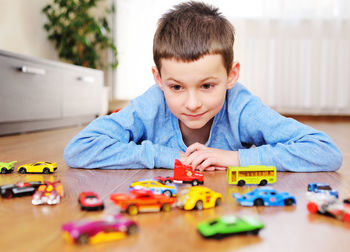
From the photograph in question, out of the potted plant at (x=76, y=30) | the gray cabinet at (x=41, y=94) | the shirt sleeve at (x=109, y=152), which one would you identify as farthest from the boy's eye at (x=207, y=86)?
the potted plant at (x=76, y=30)

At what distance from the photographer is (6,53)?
2232 mm

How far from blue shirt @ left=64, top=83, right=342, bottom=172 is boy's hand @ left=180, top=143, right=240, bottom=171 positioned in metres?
0.04

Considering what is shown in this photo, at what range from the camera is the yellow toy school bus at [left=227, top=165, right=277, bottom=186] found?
0.97 m

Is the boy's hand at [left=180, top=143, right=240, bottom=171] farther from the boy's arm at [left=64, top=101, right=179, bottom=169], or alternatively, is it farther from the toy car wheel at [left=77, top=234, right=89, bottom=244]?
the toy car wheel at [left=77, top=234, right=89, bottom=244]

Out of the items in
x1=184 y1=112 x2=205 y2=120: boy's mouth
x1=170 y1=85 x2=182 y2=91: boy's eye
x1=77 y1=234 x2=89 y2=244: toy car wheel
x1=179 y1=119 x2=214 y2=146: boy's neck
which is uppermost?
x1=170 y1=85 x2=182 y2=91: boy's eye

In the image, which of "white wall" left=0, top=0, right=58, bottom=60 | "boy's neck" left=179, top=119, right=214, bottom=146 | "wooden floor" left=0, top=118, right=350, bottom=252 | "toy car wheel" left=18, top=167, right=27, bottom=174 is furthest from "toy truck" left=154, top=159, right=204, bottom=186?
"white wall" left=0, top=0, right=58, bottom=60

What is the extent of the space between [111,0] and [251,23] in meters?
1.60

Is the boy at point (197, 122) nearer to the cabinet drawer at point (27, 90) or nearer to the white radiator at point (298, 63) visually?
the cabinet drawer at point (27, 90)

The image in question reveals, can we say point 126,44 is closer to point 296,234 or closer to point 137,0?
point 137,0

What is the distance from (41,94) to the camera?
268 centimetres

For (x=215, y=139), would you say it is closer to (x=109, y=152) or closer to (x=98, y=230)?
(x=109, y=152)

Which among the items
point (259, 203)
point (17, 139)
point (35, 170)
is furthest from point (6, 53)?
point (259, 203)

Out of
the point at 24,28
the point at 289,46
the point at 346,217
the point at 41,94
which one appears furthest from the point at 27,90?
the point at 289,46

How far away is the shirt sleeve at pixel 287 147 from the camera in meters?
1.16
